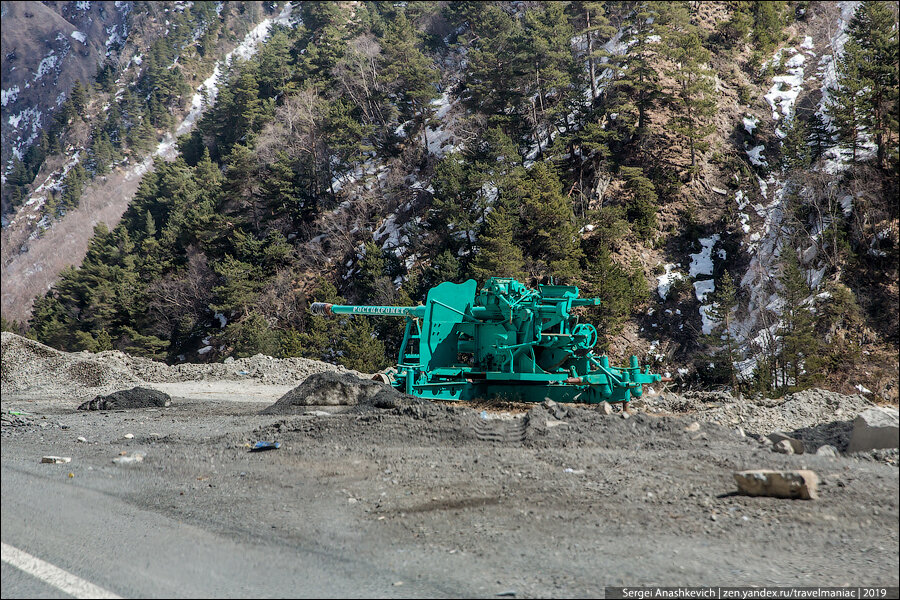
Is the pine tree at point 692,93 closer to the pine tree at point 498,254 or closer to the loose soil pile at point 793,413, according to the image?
the pine tree at point 498,254

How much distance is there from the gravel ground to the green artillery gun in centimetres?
167

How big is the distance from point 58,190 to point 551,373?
44.9 m

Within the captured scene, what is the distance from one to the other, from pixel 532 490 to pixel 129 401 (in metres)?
12.1

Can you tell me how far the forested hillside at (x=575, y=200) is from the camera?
2511cm

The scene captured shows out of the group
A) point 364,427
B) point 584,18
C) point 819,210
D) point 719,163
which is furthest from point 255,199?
point 364,427

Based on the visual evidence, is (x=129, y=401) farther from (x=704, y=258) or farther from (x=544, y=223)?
(x=704, y=258)

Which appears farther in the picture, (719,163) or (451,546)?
(719,163)

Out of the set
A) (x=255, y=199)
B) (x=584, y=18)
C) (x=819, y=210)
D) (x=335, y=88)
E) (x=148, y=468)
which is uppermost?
(x=584, y=18)

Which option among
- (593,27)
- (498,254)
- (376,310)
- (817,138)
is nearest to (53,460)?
(376,310)

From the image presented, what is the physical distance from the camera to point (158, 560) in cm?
452

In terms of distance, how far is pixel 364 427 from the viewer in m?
9.71

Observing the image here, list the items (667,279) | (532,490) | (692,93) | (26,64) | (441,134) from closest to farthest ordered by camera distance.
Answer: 1. (532,490)
2. (26,64)
3. (667,279)
4. (692,93)
5. (441,134)

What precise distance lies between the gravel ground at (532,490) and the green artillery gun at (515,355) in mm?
1673

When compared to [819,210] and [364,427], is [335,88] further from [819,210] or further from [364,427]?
[364,427]
